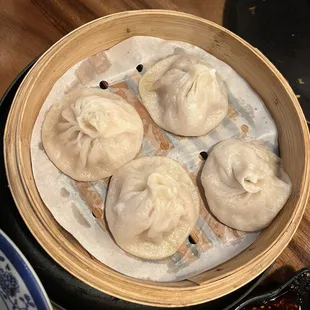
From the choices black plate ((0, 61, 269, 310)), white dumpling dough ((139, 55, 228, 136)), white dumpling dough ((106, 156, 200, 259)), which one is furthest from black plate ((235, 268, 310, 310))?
white dumpling dough ((139, 55, 228, 136))

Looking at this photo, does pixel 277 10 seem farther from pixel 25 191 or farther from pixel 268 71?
pixel 25 191

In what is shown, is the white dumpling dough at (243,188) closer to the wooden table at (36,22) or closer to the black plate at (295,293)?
the black plate at (295,293)

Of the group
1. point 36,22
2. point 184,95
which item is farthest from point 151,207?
point 36,22

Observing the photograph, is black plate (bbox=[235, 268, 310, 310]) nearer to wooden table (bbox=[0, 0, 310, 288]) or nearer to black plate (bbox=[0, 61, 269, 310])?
black plate (bbox=[0, 61, 269, 310])

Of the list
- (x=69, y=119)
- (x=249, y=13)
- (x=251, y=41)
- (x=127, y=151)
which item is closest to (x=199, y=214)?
(x=127, y=151)

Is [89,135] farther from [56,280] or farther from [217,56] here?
[217,56]

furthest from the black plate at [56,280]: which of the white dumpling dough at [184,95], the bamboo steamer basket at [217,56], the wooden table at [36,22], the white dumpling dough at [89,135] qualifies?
the wooden table at [36,22]
